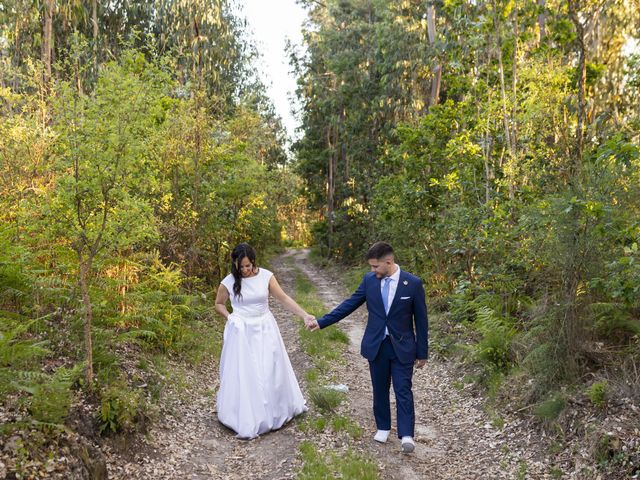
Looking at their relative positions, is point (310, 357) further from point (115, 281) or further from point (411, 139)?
point (411, 139)

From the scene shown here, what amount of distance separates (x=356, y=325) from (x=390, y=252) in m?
8.18

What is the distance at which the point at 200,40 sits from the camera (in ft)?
81.1

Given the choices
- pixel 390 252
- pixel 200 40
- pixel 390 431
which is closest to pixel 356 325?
pixel 390 431

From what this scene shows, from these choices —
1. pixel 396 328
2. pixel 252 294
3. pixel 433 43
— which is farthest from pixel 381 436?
pixel 433 43

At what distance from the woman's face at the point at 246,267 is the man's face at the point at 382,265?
1542 mm

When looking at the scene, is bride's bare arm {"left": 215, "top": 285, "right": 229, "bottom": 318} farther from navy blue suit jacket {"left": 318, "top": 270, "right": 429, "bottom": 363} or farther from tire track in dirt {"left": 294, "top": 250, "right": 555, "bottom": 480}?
tire track in dirt {"left": 294, "top": 250, "right": 555, "bottom": 480}

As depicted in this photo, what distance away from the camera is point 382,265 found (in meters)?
5.83

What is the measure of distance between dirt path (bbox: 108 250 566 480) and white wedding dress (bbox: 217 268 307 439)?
0.17 meters

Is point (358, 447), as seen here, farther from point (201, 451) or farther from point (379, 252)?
point (379, 252)

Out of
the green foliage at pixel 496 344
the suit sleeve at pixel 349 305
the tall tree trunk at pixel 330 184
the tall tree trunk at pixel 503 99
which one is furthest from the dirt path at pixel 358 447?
the tall tree trunk at pixel 330 184

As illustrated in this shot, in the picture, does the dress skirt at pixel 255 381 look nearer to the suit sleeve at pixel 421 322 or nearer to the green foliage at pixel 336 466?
the green foliage at pixel 336 466

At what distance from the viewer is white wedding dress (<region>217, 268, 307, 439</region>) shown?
6.51 m

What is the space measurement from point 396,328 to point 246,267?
6.17ft

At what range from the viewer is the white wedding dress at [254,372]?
21.4 feet
